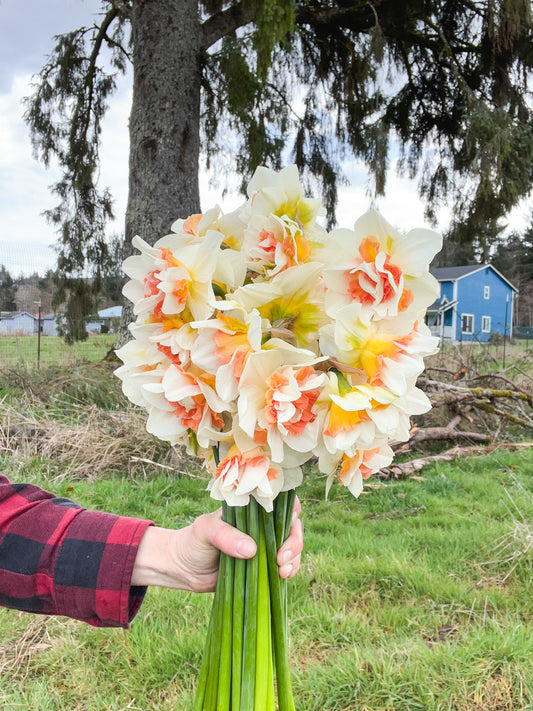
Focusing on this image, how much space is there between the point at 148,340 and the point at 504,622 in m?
1.58

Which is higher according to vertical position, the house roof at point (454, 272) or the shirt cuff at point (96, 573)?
the house roof at point (454, 272)

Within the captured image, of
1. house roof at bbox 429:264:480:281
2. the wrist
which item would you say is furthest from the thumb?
house roof at bbox 429:264:480:281

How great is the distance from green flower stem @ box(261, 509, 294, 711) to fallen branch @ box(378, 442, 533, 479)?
2593 mm

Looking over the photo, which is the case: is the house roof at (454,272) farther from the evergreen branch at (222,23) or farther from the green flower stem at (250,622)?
the green flower stem at (250,622)

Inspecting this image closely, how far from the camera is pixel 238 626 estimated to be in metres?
0.64

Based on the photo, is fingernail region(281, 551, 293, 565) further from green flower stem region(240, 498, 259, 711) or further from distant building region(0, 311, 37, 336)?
distant building region(0, 311, 37, 336)

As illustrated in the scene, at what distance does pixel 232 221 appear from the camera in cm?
70

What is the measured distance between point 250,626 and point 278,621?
0.05 meters

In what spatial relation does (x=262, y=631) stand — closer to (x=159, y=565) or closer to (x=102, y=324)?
(x=159, y=565)

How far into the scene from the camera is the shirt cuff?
830 mm

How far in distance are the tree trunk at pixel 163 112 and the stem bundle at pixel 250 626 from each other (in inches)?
163

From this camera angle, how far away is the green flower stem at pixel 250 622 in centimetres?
63

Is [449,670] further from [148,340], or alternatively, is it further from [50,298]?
[50,298]

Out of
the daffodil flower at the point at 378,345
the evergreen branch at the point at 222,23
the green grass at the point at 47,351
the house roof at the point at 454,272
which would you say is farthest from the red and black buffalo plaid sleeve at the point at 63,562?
the house roof at the point at 454,272
